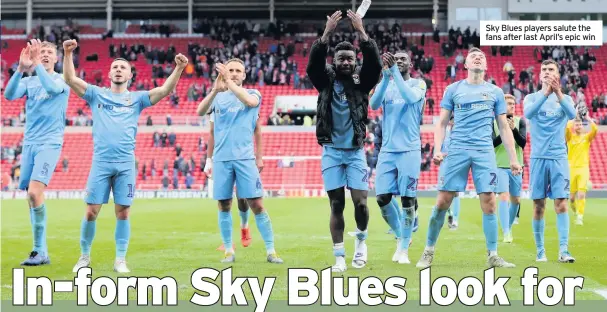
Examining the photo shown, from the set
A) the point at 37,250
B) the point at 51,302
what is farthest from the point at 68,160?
the point at 51,302

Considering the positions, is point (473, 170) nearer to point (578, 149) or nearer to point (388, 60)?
point (388, 60)

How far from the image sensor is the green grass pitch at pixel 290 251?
8242mm

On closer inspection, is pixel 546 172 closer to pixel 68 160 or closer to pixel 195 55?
pixel 68 160

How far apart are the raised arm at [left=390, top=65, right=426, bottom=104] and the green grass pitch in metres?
1.87

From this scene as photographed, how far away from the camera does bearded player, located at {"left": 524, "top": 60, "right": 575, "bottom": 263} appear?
377 inches

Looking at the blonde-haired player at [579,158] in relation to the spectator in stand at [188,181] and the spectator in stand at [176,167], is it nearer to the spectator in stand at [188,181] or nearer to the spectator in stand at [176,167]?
the spectator in stand at [188,181]

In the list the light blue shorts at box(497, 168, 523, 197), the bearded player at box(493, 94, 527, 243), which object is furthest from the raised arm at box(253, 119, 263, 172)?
the light blue shorts at box(497, 168, 523, 197)

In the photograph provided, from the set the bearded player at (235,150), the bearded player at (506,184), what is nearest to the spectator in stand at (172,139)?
the bearded player at (506,184)

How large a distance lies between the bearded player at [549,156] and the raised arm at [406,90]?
129 cm

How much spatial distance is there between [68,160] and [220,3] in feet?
57.3

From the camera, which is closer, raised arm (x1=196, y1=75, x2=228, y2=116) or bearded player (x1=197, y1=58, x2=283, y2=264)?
raised arm (x1=196, y1=75, x2=228, y2=116)

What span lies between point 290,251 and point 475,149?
304 cm

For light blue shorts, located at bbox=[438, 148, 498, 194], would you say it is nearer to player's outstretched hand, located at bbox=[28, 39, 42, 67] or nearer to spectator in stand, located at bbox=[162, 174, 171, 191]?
player's outstretched hand, located at bbox=[28, 39, 42, 67]

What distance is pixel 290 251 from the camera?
10758 millimetres
